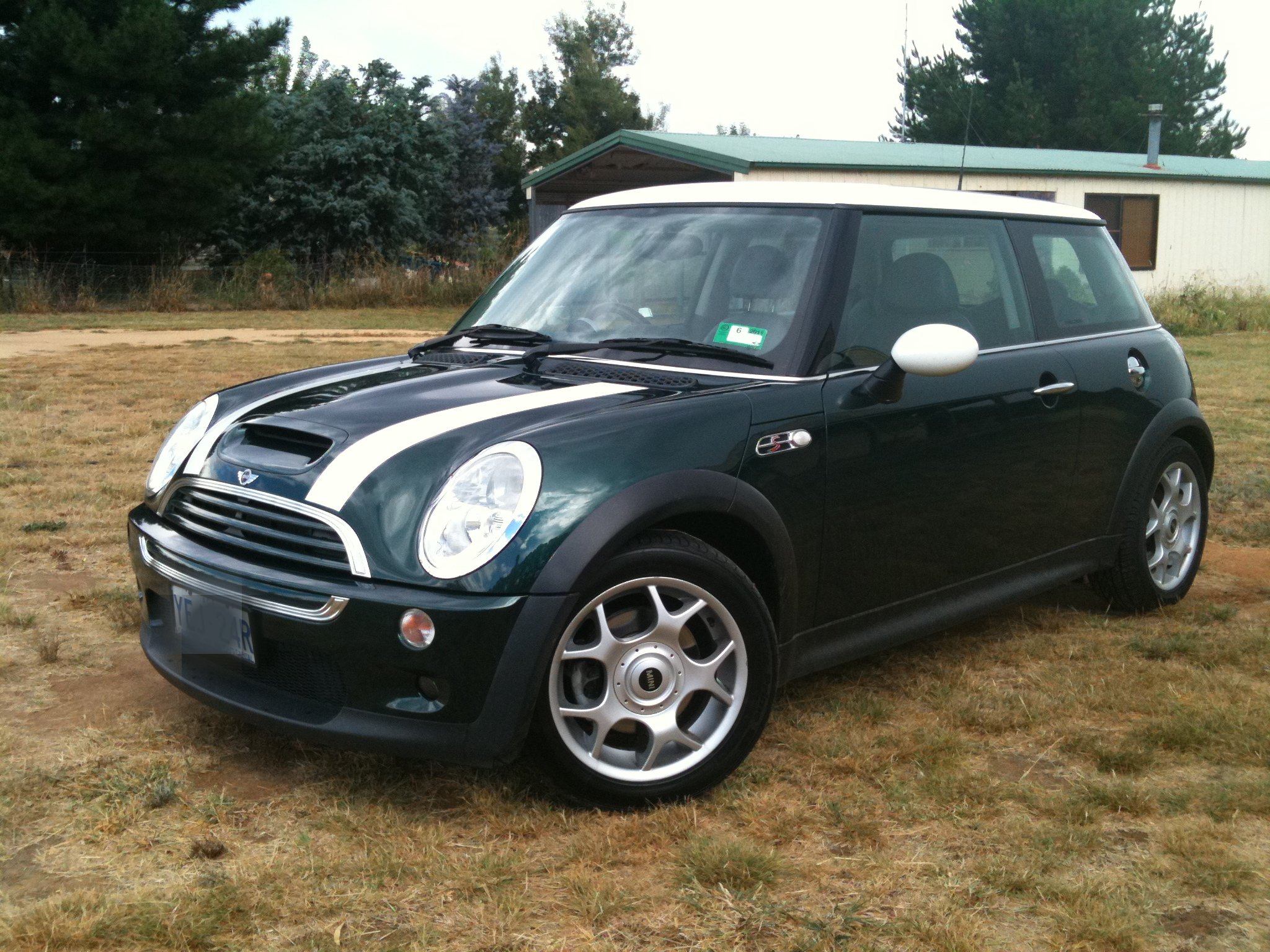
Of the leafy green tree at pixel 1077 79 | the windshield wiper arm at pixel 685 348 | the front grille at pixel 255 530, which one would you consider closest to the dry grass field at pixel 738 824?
the front grille at pixel 255 530

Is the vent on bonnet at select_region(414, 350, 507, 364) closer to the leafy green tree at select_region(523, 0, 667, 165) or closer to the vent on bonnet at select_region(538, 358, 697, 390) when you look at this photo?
the vent on bonnet at select_region(538, 358, 697, 390)

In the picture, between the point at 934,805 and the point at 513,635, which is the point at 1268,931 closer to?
the point at 934,805

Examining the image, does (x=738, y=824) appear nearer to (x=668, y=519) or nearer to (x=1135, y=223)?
(x=668, y=519)

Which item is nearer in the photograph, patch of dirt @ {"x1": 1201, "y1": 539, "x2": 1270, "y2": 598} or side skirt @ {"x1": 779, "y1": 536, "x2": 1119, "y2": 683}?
side skirt @ {"x1": 779, "y1": 536, "x2": 1119, "y2": 683}

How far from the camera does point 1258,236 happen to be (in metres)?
26.5

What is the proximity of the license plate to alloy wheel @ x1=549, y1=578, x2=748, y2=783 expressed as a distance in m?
0.77

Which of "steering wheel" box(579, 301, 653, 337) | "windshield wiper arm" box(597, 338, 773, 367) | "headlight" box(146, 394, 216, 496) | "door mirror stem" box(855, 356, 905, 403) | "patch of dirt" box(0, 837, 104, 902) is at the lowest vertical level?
"patch of dirt" box(0, 837, 104, 902)

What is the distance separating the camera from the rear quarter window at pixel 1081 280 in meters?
4.50

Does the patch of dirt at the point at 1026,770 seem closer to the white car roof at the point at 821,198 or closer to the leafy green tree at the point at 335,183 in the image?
the white car roof at the point at 821,198

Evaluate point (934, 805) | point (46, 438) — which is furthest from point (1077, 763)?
point (46, 438)

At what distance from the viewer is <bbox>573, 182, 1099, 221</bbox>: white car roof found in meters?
3.87

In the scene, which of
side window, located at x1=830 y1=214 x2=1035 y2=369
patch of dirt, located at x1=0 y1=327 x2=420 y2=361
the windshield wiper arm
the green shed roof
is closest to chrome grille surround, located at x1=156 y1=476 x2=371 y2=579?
the windshield wiper arm

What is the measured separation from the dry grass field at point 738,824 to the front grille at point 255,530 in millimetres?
618

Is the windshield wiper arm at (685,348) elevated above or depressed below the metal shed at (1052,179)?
below
